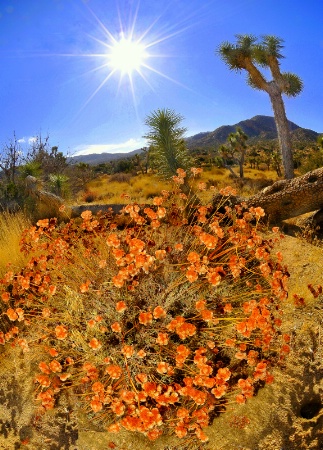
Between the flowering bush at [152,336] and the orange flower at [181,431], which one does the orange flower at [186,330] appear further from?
the orange flower at [181,431]

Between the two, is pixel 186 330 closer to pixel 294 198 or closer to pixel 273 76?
pixel 294 198

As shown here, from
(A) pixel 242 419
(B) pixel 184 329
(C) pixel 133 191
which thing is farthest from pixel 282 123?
(B) pixel 184 329

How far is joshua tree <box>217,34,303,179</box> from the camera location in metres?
14.0

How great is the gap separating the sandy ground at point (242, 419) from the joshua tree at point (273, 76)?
39.0 feet

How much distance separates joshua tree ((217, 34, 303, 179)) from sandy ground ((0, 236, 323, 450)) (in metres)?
11.9

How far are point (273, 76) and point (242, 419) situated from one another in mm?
14531

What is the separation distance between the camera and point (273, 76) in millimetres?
14328

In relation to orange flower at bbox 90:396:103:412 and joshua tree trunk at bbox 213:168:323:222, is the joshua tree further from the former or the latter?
orange flower at bbox 90:396:103:412

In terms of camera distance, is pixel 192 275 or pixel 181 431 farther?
pixel 192 275

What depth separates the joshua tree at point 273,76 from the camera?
1395 cm

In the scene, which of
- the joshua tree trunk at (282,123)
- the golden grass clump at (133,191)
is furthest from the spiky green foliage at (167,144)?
the joshua tree trunk at (282,123)

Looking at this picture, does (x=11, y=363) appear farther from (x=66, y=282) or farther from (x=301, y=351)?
(x=301, y=351)

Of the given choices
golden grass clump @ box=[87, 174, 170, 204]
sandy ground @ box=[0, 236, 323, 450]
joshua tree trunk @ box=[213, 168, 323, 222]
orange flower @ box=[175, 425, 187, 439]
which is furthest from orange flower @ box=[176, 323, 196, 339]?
joshua tree trunk @ box=[213, 168, 323, 222]

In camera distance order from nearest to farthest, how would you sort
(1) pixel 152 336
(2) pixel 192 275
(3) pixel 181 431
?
(3) pixel 181 431 < (2) pixel 192 275 < (1) pixel 152 336
